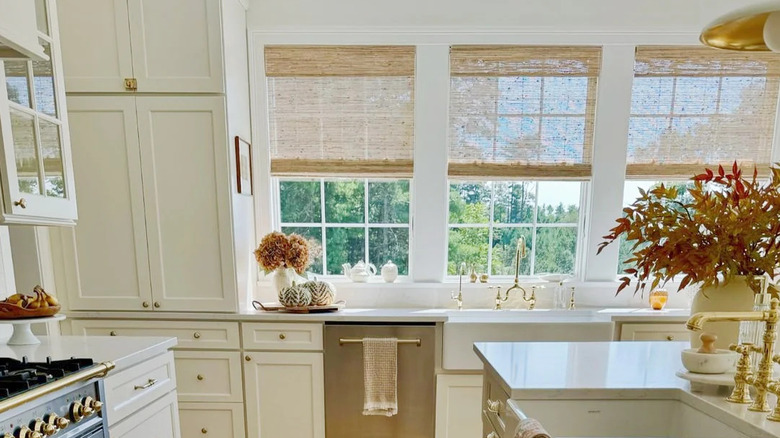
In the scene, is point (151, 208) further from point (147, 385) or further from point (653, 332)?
point (653, 332)

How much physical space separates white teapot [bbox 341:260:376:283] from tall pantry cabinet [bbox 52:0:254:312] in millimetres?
671

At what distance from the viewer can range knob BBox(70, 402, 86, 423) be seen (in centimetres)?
109

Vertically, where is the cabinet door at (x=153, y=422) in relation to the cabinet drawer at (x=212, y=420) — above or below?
above

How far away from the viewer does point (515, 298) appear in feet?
7.82

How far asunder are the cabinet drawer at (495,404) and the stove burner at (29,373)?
1291 millimetres

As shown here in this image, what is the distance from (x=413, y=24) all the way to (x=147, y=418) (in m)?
2.37

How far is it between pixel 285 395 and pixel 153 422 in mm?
745

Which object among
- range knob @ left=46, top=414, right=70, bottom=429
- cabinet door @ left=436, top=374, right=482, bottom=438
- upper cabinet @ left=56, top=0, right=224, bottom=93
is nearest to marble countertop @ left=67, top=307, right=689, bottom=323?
cabinet door @ left=436, top=374, right=482, bottom=438

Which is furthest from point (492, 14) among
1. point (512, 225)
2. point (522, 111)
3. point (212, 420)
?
point (212, 420)

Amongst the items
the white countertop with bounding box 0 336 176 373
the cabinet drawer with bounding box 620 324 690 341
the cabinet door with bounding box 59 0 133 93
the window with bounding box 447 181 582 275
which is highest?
the cabinet door with bounding box 59 0 133 93

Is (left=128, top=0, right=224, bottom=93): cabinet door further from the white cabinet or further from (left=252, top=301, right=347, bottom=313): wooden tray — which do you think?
(left=252, top=301, right=347, bottom=313): wooden tray

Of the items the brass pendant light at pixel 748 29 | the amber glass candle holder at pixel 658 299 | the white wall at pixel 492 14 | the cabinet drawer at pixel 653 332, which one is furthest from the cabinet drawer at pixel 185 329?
the amber glass candle holder at pixel 658 299

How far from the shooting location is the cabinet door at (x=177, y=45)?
1814 millimetres

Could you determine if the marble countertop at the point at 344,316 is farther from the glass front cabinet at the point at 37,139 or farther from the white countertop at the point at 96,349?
the glass front cabinet at the point at 37,139
